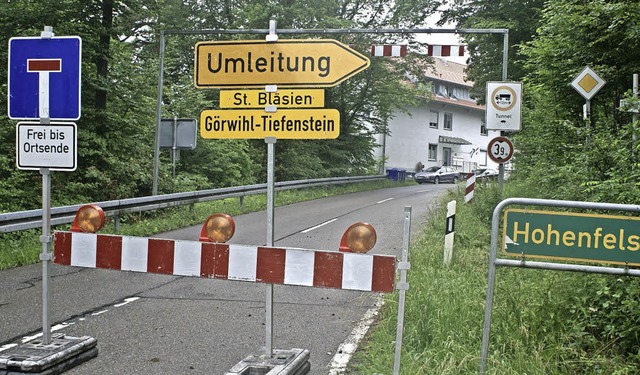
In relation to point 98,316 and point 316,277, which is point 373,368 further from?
point 98,316

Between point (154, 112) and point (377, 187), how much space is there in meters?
19.6

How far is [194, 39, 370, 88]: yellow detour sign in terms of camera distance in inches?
208

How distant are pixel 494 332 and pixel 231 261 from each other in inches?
90.2

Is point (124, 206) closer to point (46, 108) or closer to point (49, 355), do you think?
point (46, 108)

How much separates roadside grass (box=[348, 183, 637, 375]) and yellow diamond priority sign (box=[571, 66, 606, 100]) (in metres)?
4.62

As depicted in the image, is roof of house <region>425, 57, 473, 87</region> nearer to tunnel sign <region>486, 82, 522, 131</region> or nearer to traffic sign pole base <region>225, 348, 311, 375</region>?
tunnel sign <region>486, 82, 522, 131</region>

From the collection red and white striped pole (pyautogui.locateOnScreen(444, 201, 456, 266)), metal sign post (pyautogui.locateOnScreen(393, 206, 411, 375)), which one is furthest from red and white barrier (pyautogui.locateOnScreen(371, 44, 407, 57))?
metal sign post (pyautogui.locateOnScreen(393, 206, 411, 375))

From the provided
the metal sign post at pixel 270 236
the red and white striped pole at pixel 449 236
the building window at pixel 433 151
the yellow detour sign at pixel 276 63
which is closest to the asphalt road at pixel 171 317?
the metal sign post at pixel 270 236

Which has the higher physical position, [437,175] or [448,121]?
[448,121]

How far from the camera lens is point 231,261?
499 centimetres

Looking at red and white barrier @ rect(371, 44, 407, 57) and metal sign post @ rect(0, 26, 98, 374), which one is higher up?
red and white barrier @ rect(371, 44, 407, 57)

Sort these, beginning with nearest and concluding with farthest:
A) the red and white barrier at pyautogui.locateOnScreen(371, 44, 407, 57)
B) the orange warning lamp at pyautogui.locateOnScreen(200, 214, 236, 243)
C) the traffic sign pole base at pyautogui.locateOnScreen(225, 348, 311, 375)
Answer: the traffic sign pole base at pyautogui.locateOnScreen(225, 348, 311, 375) → the orange warning lamp at pyautogui.locateOnScreen(200, 214, 236, 243) → the red and white barrier at pyautogui.locateOnScreen(371, 44, 407, 57)

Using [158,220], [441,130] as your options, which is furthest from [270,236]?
[441,130]

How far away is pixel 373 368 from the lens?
5.13 m
